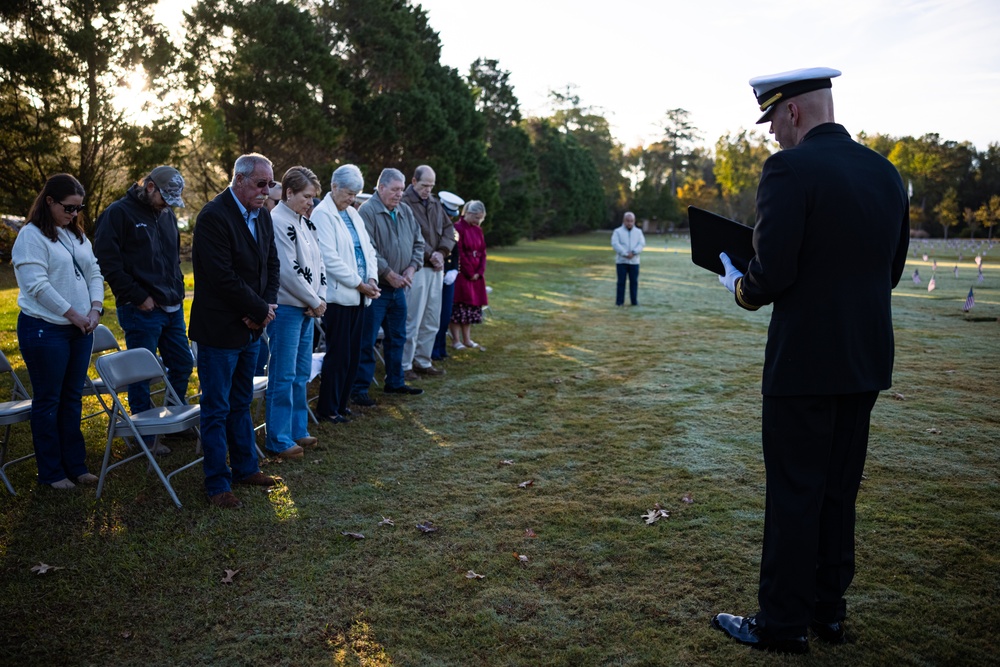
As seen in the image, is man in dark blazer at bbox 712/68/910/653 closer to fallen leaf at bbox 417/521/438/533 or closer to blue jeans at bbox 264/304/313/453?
fallen leaf at bbox 417/521/438/533

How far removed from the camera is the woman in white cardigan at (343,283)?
265 inches

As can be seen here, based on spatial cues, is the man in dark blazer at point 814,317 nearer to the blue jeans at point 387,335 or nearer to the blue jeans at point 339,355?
the blue jeans at point 339,355

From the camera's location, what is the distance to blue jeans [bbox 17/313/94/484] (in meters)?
5.16

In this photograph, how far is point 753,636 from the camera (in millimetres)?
3391

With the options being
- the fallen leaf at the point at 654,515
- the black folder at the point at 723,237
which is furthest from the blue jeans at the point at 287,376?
the black folder at the point at 723,237

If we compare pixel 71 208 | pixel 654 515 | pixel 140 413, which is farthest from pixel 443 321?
pixel 654 515

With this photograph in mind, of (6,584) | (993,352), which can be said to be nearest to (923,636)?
(6,584)

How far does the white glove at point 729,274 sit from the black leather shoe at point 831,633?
1633 millimetres

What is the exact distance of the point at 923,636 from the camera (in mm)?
3443

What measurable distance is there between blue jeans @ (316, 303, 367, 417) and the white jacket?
0.13 m

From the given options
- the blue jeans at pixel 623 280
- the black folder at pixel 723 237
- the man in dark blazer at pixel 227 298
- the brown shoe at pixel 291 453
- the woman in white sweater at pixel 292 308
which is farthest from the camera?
the blue jeans at pixel 623 280

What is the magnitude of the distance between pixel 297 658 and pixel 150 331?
3822 millimetres

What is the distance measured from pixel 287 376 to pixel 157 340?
130cm

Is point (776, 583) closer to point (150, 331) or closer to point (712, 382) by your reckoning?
point (150, 331)
